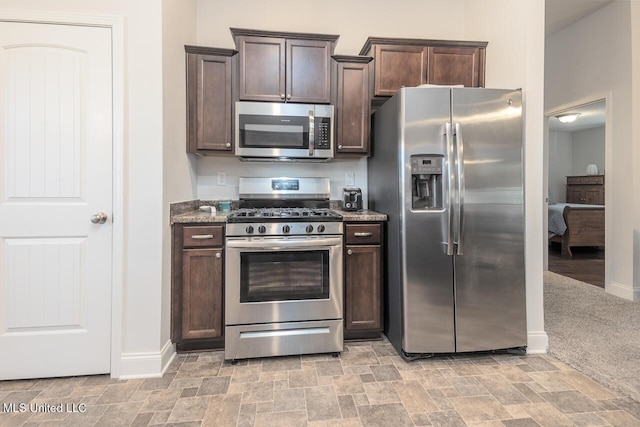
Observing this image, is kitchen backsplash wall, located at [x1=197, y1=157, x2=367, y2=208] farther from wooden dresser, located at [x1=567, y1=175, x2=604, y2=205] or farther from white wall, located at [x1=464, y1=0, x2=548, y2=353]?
wooden dresser, located at [x1=567, y1=175, x2=604, y2=205]

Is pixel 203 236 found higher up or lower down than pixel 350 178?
lower down

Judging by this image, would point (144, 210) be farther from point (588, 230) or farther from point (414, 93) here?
point (588, 230)

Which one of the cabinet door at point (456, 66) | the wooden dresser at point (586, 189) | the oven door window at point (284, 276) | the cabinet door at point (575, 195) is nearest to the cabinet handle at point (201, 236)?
the oven door window at point (284, 276)

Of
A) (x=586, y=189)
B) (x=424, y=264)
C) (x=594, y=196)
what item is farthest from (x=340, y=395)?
(x=586, y=189)

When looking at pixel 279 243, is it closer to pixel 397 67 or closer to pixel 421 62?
pixel 397 67

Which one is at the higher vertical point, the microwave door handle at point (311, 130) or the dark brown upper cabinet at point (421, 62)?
the dark brown upper cabinet at point (421, 62)

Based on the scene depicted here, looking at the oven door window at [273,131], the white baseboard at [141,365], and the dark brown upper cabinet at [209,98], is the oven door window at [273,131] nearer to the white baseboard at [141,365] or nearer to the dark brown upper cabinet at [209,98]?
the dark brown upper cabinet at [209,98]

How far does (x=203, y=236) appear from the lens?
2090mm

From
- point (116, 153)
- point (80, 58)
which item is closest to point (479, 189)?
point (116, 153)

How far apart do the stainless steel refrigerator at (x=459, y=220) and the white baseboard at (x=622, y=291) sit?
215 centimetres

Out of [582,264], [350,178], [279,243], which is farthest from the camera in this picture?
[582,264]

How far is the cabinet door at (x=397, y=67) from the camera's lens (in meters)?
2.50

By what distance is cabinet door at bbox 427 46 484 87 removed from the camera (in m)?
2.53

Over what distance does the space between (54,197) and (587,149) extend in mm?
10811
